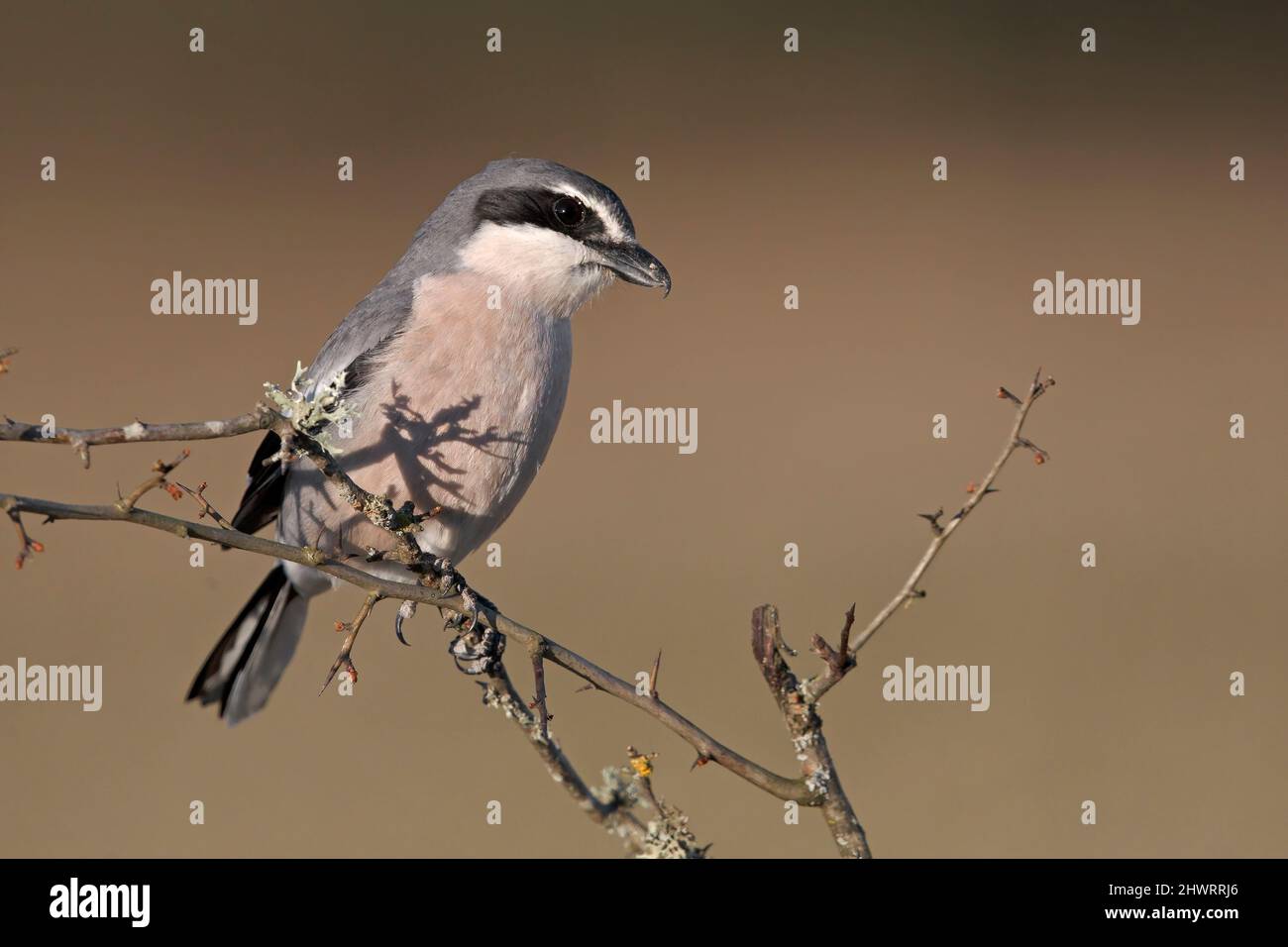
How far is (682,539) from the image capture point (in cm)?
823

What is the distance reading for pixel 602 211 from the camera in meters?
3.55

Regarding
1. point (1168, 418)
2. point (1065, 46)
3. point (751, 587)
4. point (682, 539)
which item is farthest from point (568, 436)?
point (1065, 46)

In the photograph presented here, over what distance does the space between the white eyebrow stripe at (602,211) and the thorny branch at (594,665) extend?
1.68m

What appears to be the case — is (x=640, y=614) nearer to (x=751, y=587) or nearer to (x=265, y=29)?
(x=751, y=587)

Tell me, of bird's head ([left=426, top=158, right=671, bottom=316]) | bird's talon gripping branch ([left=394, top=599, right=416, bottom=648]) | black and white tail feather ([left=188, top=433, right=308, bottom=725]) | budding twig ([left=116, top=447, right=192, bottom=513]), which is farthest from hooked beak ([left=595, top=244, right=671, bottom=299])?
budding twig ([left=116, top=447, right=192, bottom=513])

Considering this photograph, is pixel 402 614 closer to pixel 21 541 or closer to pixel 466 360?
pixel 466 360

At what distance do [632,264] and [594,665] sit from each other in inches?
76.0

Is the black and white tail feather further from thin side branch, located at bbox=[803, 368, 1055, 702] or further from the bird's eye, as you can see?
thin side branch, located at bbox=[803, 368, 1055, 702]

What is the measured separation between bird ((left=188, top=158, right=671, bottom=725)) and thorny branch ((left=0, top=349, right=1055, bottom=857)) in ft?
4.03

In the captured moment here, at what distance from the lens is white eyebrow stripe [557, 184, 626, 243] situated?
3535mm

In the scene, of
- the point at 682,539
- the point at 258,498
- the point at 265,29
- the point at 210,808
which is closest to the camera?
the point at 258,498

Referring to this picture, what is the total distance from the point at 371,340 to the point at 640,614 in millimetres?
4388

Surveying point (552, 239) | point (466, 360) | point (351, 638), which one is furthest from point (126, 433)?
point (552, 239)

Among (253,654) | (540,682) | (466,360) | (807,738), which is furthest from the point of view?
(253,654)
